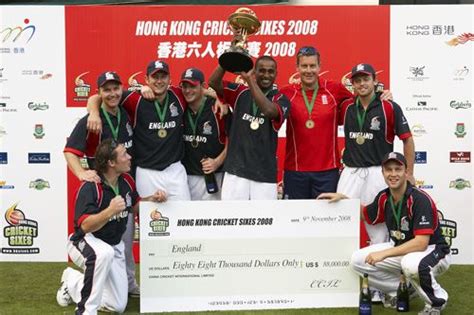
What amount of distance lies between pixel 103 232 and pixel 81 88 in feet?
7.60

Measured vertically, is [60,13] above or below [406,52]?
above

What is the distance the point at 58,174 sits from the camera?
21.0ft

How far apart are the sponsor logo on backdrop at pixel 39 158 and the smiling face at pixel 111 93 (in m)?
1.85

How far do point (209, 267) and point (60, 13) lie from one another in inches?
124

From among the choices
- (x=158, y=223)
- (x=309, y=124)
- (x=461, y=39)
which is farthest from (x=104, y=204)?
(x=461, y=39)

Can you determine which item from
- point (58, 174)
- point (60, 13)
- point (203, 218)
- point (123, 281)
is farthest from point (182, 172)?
point (60, 13)

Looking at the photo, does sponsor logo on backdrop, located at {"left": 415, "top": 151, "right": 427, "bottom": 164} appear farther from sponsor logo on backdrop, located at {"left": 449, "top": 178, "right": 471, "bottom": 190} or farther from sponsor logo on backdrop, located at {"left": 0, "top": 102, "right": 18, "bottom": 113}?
sponsor logo on backdrop, located at {"left": 0, "top": 102, "right": 18, "bottom": 113}

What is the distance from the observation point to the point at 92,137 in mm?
4785

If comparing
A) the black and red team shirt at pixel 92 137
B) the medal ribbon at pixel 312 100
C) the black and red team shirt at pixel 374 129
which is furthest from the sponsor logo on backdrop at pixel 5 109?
the black and red team shirt at pixel 374 129

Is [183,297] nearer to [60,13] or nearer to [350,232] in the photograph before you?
[350,232]

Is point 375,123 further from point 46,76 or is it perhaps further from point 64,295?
point 46,76

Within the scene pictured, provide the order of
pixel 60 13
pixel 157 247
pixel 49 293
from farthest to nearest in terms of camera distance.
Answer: pixel 60 13 < pixel 49 293 < pixel 157 247

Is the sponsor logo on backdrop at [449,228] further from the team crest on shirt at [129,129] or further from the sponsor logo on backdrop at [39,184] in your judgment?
the sponsor logo on backdrop at [39,184]

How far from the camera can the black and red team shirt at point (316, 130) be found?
16.6 feet
